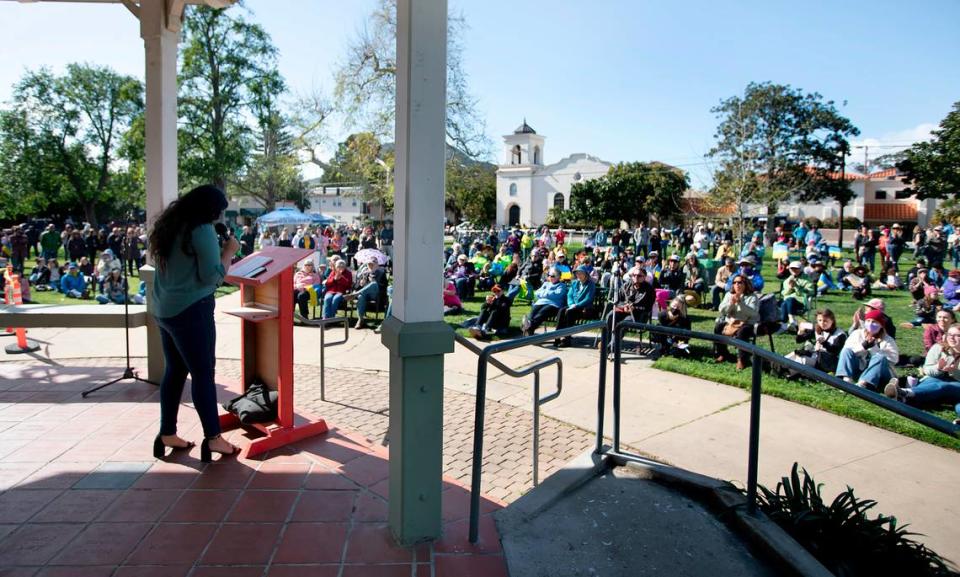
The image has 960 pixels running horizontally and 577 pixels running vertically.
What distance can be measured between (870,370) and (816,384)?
52 cm

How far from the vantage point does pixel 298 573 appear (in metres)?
2.43

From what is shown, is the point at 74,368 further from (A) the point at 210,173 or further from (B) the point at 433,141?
(A) the point at 210,173

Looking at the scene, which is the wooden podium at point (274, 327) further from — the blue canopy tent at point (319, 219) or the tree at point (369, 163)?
the blue canopy tent at point (319, 219)

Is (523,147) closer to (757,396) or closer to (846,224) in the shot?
(846,224)

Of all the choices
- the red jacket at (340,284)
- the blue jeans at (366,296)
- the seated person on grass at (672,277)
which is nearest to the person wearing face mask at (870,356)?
the seated person on grass at (672,277)

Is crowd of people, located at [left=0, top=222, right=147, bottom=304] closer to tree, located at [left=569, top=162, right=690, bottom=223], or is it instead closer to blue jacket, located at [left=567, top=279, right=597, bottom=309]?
blue jacket, located at [left=567, top=279, right=597, bottom=309]

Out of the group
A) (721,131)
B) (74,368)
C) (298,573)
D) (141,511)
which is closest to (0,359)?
(74,368)

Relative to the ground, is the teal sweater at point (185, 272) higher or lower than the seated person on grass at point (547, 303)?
higher

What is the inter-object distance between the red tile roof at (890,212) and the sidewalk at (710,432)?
2401 inches

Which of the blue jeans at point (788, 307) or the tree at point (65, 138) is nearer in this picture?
the blue jeans at point (788, 307)

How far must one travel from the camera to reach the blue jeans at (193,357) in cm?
322

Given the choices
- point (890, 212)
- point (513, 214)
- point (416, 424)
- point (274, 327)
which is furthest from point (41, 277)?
point (890, 212)

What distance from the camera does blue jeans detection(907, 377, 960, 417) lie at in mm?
5816

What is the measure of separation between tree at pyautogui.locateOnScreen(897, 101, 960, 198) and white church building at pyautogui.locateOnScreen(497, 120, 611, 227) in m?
28.4
